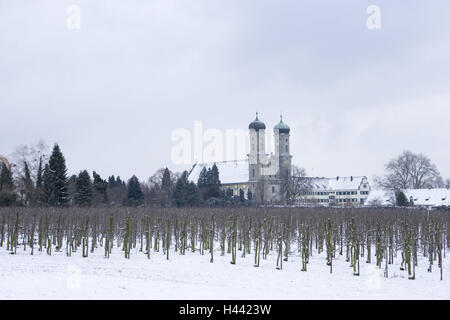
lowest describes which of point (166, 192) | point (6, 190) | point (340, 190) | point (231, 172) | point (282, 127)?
point (6, 190)

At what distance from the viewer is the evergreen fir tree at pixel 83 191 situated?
218 ft

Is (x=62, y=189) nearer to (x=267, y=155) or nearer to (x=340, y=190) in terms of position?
(x=267, y=155)

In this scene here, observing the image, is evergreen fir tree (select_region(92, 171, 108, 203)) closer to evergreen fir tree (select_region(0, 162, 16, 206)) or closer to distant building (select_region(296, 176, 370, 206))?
evergreen fir tree (select_region(0, 162, 16, 206))

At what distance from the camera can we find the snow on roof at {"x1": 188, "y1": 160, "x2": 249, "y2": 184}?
147m

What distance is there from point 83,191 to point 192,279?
44.6 meters

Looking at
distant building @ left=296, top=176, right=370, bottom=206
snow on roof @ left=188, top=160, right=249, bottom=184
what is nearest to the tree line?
snow on roof @ left=188, top=160, right=249, bottom=184

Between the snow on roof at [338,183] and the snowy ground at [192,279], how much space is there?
363 feet

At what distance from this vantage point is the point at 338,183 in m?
148

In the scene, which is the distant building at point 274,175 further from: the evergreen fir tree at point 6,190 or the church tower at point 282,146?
the evergreen fir tree at point 6,190

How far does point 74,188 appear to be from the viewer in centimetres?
7250

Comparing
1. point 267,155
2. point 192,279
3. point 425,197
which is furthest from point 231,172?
point 192,279
